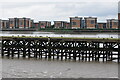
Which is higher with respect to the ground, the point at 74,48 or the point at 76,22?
the point at 76,22

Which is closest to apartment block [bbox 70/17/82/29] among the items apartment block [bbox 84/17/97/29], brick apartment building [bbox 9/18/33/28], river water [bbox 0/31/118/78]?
apartment block [bbox 84/17/97/29]

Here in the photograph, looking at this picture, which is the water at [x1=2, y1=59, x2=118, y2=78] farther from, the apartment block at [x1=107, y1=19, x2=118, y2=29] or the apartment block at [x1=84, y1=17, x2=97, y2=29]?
the apartment block at [x1=107, y1=19, x2=118, y2=29]

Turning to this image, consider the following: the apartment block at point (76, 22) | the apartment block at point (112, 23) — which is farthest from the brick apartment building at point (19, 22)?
the apartment block at point (112, 23)

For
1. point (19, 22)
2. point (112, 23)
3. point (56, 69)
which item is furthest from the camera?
point (19, 22)

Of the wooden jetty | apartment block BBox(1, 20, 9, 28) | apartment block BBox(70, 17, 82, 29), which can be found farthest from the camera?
apartment block BBox(1, 20, 9, 28)

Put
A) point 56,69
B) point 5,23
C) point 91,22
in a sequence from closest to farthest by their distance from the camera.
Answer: point 56,69 < point 91,22 < point 5,23

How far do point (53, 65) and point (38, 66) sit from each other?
5.67ft

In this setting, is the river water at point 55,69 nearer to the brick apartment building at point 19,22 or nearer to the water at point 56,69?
the water at point 56,69

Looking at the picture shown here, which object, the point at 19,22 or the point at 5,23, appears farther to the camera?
the point at 5,23

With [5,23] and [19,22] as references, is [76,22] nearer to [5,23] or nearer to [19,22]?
[19,22]

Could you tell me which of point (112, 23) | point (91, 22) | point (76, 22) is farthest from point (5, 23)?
point (112, 23)

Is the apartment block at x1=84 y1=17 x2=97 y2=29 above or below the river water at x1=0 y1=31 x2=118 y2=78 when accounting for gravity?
above

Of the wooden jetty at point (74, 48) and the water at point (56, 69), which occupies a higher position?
the wooden jetty at point (74, 48)

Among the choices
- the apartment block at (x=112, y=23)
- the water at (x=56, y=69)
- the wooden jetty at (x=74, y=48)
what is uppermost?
the apartment block at (x=112, y=23)
